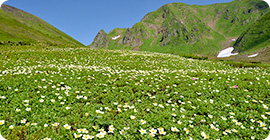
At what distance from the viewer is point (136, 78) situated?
8.92 metres

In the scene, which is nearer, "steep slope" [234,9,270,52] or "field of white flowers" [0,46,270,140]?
"field of white flowers" [0,46,270,140]

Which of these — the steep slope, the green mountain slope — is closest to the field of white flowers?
the green mountain slope

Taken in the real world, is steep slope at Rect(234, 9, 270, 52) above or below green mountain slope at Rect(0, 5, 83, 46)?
below

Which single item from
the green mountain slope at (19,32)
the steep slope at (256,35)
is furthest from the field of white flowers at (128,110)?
the steep slope at (256,35)

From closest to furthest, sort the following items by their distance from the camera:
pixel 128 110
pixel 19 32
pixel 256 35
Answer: pixel 128 110 → pixel 19 32 → pixel 256 35

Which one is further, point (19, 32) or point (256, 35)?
point (256, 35)

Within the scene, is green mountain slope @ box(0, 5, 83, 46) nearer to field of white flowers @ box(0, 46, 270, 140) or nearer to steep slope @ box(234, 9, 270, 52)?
field of white flowers @ box(0, 46, 270, 140)

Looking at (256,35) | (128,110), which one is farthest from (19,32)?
(256,35)

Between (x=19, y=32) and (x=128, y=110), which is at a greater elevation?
(x=19, y=32)

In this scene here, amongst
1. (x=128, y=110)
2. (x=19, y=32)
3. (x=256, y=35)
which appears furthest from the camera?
(x=256, y=35)

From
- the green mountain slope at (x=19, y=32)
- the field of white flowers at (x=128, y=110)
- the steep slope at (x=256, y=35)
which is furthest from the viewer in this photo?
the steep slope at (x=256, y=35)

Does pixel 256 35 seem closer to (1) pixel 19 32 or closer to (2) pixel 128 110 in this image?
Answer: (2) pixel 128 110

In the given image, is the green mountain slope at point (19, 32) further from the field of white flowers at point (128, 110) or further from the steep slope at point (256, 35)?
the steep slope at point (256, 35)

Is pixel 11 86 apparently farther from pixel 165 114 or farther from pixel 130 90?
pixel 165 114
